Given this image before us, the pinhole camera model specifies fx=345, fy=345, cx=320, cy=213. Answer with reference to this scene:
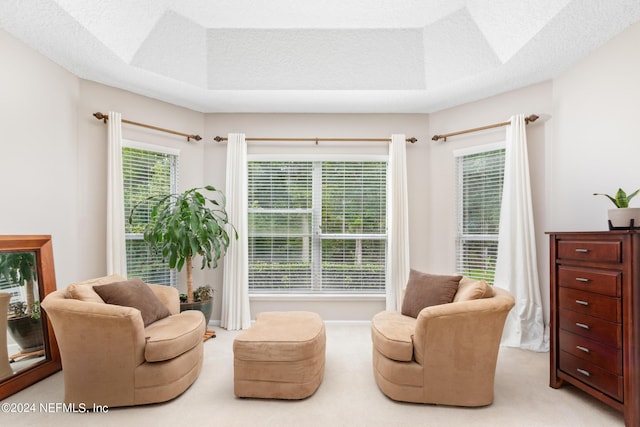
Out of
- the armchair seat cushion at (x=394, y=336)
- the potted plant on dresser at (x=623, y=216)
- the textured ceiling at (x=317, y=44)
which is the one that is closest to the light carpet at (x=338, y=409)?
the armchair seat cushion at (x=394, y=336)

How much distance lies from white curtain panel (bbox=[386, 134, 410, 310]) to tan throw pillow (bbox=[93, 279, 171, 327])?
2.48m

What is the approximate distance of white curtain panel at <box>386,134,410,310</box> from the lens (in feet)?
13.6

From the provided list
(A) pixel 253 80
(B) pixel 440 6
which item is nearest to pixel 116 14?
(A) pixel 253 80

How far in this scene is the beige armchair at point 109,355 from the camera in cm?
222

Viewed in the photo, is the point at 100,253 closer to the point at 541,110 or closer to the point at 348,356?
the point at 348,356

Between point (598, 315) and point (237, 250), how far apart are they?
3.40m

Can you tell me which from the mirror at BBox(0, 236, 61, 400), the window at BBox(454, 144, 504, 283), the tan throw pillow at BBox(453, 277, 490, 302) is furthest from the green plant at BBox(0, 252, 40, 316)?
the window at BBox(454, 144, 504, 283)

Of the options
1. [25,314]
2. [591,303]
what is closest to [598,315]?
[591,303]

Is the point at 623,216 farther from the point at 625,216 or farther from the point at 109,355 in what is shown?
the point at 109,355

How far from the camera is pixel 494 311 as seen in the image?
2.30m

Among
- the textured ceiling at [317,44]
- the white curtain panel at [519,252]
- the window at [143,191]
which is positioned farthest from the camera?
the window at [143,191]

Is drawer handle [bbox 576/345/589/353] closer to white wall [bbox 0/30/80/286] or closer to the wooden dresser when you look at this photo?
the wooden dresser

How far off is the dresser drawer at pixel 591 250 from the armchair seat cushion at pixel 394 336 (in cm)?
125

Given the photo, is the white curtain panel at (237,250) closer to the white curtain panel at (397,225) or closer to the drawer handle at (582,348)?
the white curtain panel at (397,225)
